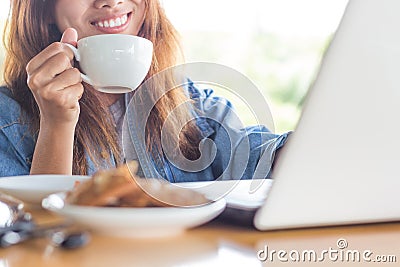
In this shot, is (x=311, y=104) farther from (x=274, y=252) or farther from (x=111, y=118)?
(x=111, y=118)

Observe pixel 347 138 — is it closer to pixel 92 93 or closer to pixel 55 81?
pixel 55 81

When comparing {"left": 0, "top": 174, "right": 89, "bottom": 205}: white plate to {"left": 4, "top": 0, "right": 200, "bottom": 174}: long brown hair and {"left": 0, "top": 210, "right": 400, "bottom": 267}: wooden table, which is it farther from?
{"left": 4, "top": 0, "right": 200, "bottom": 174}: long brown hair

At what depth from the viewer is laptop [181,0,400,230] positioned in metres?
0.38

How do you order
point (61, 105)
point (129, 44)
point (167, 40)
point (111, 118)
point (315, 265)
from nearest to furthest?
point (315, 265) → point (129, 44) → point (61, 105) → point (111, 118) → point (167, 40)

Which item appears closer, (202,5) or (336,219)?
(336,219)

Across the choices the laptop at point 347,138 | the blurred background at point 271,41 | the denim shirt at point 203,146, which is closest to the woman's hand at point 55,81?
the denim shirt at point 203,146

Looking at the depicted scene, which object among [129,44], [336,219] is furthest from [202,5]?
[336,219]

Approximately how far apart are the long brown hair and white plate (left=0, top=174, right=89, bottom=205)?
79cm

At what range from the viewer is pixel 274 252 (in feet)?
1.28

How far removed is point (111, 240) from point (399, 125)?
0.23m

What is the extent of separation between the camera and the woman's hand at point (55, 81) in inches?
38.8

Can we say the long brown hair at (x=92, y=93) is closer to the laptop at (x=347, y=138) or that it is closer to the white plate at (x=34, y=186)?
the white plate at (x=34, y=186)

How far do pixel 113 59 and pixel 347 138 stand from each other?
1.52 feet

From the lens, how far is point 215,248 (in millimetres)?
399
